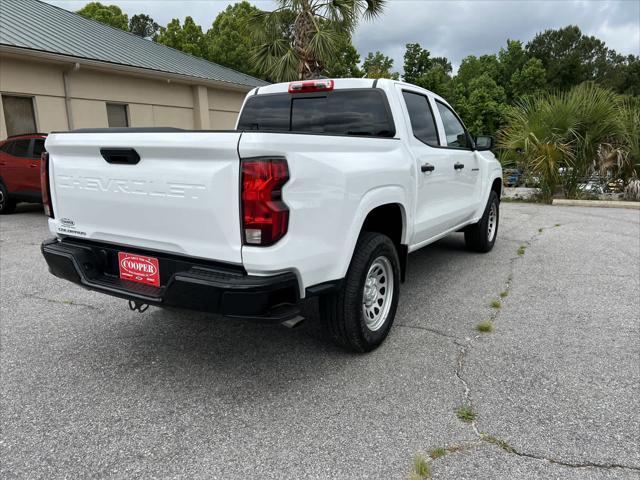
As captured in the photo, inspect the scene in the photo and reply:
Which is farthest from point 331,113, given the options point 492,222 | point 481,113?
point 481,113

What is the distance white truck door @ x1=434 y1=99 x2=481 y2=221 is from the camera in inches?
192

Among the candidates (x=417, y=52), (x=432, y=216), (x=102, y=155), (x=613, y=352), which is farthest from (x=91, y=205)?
(x=417, y=52)

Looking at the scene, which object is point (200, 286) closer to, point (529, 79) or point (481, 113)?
point (481, 113)

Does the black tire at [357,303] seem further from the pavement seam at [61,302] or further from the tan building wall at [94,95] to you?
the tan building wall at [94,95]

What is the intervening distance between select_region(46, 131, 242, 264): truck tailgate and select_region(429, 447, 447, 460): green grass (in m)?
1.38

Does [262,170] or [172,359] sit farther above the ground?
[262,170]

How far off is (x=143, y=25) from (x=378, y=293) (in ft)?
215

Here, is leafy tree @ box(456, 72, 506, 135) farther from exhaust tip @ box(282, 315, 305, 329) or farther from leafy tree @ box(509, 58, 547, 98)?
exhaust tip @ box(282, 315, 305, 329)

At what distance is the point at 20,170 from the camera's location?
9789 millimetres

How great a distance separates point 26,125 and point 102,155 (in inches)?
449

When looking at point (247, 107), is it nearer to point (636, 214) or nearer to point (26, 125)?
point (636, 214)

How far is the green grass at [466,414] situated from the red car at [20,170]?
30.7 feet

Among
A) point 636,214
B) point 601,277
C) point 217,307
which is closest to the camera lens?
point 217,307

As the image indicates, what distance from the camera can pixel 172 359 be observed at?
3.42 metres
